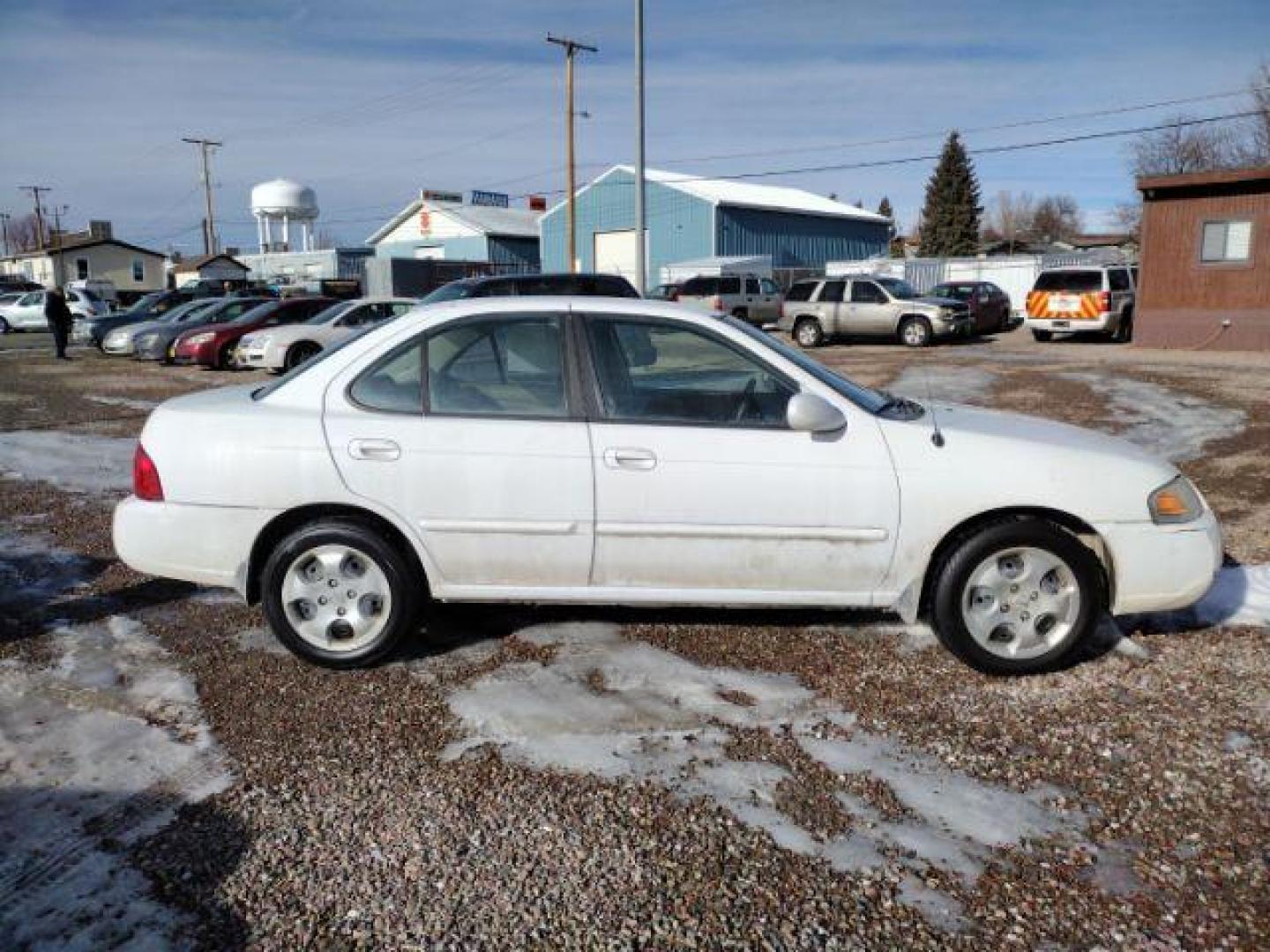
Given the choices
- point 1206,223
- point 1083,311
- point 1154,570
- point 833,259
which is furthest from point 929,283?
point 1154,570

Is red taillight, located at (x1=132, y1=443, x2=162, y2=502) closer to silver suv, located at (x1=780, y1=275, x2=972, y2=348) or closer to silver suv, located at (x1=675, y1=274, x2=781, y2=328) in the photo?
silver suv, located at (x1=780, y1=275, x2=972, y2=348)

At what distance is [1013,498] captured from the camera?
13.5 feet

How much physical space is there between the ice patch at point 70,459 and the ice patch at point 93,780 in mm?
4210

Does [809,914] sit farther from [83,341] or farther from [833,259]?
[833,259]

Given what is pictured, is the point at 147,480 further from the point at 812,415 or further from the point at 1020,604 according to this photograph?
the point at 1020,604

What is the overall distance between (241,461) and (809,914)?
289cm

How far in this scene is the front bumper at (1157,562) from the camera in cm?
414

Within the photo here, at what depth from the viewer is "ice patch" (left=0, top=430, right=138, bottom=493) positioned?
8.60m

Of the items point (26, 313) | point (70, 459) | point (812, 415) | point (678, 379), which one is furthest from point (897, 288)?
point (26, 313)

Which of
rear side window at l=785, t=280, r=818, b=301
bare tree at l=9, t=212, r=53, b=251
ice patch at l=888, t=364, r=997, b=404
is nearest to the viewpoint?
ice patch at l=888, t=364, r=997, b=404

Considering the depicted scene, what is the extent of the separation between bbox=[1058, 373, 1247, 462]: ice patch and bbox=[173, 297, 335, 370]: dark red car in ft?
47.8

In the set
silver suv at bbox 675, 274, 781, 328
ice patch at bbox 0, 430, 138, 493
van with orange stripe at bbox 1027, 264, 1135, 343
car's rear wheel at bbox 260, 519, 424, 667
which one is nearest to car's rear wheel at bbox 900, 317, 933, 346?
van with orange stripe at bbox 1027, 264, 1135, 343

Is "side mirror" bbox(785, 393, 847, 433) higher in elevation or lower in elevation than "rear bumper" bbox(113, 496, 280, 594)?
higher

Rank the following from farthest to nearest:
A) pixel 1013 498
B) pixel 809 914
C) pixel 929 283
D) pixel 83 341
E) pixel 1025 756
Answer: pixel 929 283 < pixel 83 341 < pixel 1013 498 < pixel 1025 756 < pixel 809 914
